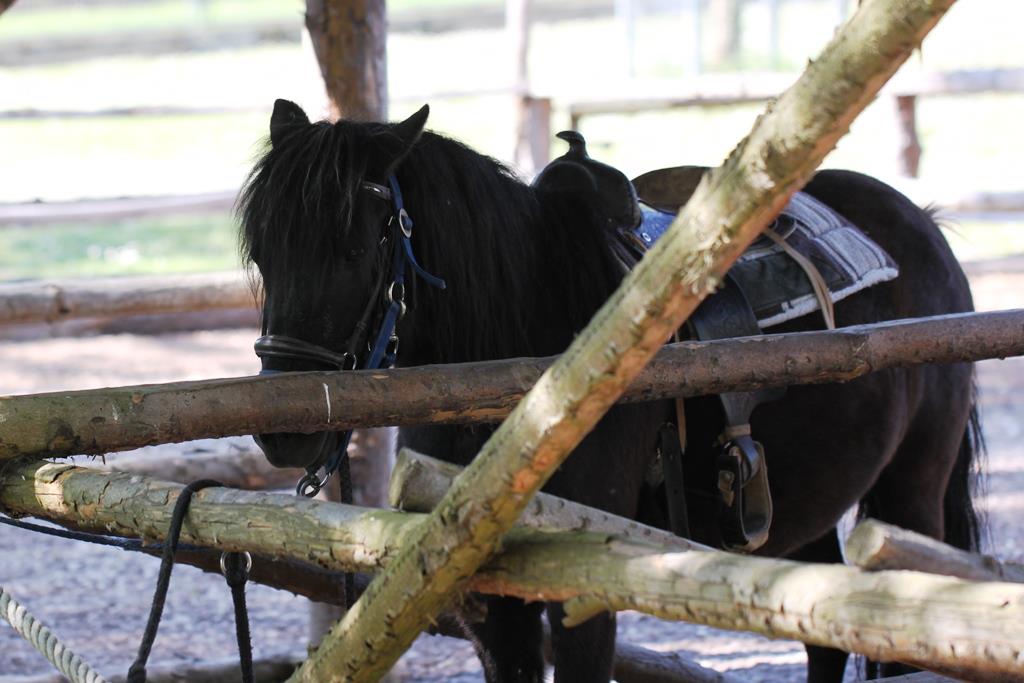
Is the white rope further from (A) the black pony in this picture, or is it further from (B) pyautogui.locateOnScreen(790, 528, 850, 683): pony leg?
(B) pyautogui.locateOnScreen(790, 528, 850, 683): pony leg

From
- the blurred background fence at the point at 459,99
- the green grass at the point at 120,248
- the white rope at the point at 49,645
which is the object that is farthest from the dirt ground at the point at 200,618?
the green grass at the point at 120,248

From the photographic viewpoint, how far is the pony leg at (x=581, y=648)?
2811 millimetres

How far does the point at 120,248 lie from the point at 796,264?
1201 centimetres

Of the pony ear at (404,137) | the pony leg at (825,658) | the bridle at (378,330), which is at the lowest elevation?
the pony leg at (825,658)

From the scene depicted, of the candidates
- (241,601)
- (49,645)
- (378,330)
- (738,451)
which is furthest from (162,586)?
(738,451)

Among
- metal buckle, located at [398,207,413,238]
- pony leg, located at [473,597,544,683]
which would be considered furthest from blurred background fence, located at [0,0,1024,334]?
pony leg, located at [473,597,544,683]

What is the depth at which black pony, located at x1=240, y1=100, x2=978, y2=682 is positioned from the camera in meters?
2.54

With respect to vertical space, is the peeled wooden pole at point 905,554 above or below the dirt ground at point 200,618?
above

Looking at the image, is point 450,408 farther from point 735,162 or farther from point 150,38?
point 150,38

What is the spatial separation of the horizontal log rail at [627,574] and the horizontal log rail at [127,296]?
3.45 meters

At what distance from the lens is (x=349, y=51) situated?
14.3 feet

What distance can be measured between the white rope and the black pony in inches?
21.5

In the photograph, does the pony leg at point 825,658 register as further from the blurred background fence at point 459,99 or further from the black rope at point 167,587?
the blurred background fence at point 459,99

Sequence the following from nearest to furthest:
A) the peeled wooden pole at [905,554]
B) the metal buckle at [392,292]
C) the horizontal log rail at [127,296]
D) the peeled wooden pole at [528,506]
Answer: the peeled wooden pole at [905,554] → the peeled wooden pole at [528,506] → the metal buckle at [392,292] → the horizontal log rail at [127,296]
